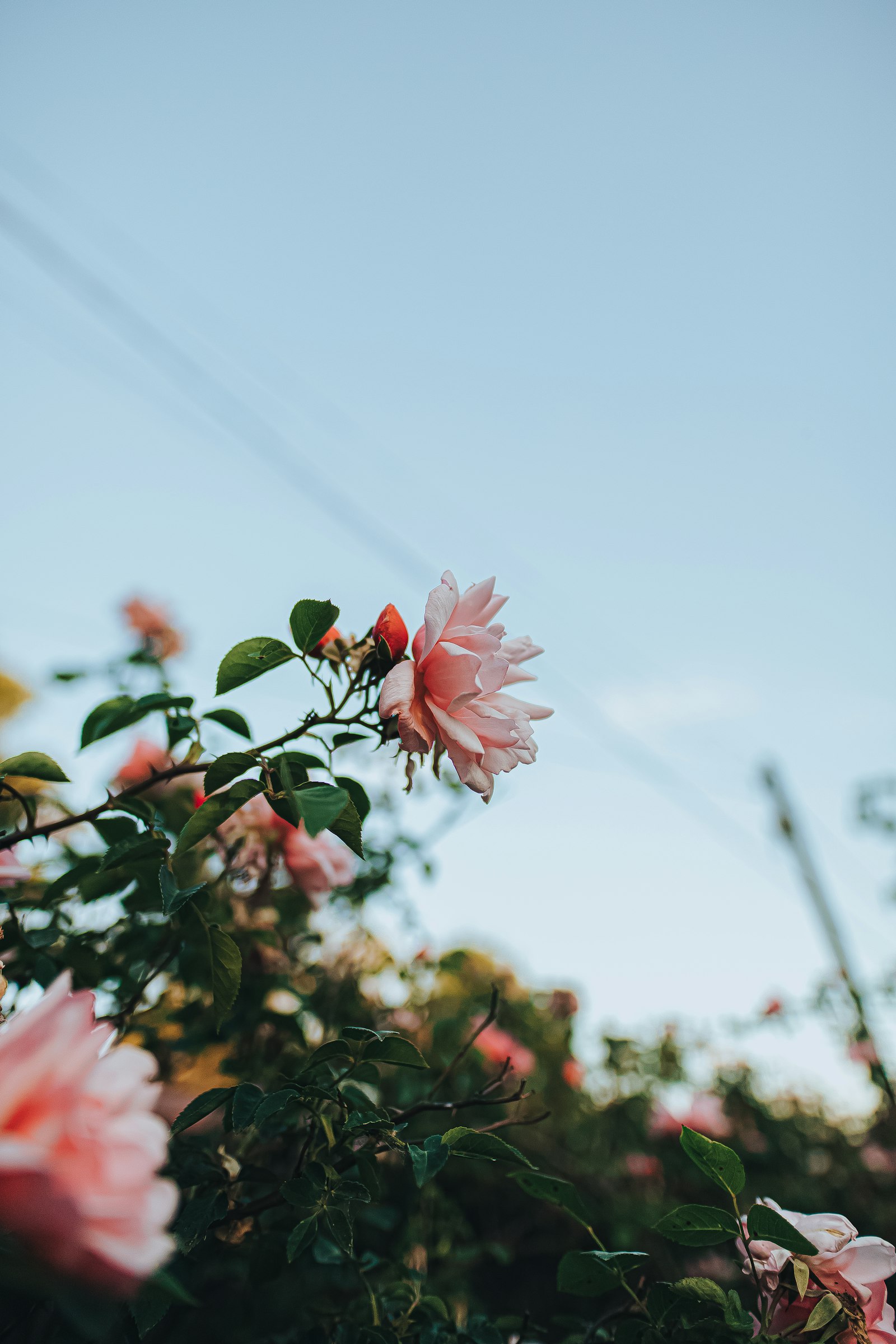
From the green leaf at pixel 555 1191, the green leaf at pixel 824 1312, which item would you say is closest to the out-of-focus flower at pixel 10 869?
the green leaf at pixel 555 1191

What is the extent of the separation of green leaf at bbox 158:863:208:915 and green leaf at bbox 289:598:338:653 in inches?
9.9

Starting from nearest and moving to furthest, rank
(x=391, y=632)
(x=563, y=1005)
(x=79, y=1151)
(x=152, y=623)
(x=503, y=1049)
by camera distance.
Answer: (x=79, y=1151) → (x=391, y=632) → (x=503, y=1049) → (x=563, y=1005) → (x=152, y=623)

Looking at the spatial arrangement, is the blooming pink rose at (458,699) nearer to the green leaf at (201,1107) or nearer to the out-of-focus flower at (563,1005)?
the green leaf at (201,1107)

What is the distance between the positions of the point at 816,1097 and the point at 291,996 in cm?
218

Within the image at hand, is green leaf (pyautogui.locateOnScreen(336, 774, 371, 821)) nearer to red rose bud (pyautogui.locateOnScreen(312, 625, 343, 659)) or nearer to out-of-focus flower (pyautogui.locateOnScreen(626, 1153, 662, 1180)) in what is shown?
red rose bud (pyautogui.locateOnScreen(312, 625, 343, 659))

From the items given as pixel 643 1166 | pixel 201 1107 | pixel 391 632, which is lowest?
pixel 643 1166

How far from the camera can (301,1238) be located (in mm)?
623

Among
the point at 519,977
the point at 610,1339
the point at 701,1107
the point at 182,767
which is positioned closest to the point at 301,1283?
the point at 610,1339

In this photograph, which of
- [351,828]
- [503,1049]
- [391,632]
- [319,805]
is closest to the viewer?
[319,805]

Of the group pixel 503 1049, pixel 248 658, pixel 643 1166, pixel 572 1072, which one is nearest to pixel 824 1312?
pixel 248 658

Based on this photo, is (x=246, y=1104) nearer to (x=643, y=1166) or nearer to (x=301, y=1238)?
(x=301, y=1238)

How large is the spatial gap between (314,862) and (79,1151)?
2.86ft

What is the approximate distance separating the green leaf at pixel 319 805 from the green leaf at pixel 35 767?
0.99 feet

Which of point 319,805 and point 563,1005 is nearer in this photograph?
point 319,805
